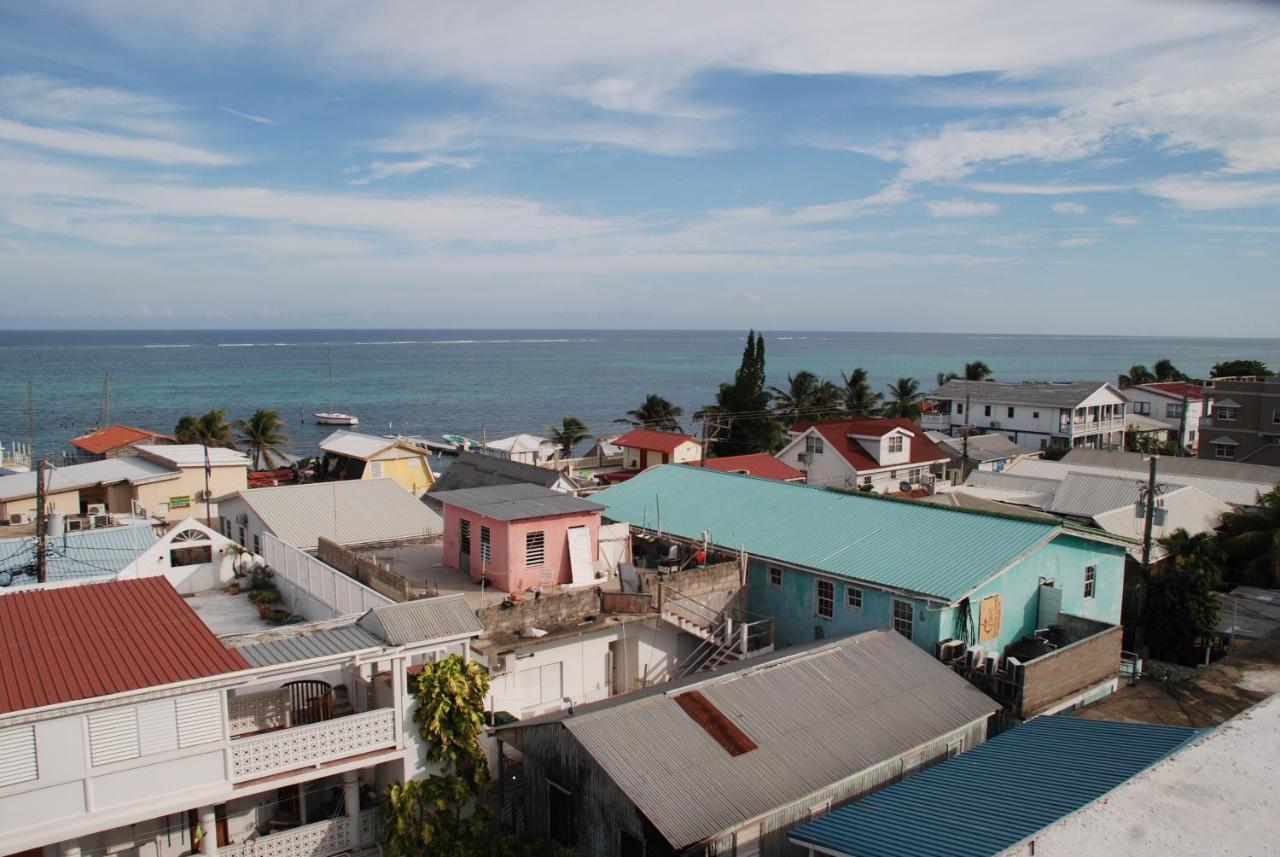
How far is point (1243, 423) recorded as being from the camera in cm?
6175

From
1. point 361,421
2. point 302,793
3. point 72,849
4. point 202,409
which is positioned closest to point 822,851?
point 302,793

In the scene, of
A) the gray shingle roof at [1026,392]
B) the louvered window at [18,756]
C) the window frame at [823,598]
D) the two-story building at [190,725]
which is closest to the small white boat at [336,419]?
the gray shingle roof at [1026,392]

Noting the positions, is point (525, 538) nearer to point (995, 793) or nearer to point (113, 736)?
point (113, 736)

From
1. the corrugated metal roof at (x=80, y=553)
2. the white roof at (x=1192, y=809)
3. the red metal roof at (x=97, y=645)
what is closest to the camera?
the white roof at (x=1192, y=809)

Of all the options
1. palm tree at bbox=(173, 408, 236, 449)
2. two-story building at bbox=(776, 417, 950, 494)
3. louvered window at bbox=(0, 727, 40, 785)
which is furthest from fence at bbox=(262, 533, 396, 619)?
palm tree at bbox=(173, 408, 236, 449)

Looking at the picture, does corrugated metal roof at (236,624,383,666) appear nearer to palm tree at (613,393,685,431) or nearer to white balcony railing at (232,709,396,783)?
white balcony railing at (232,709,396,783)

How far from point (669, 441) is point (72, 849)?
44877 mm

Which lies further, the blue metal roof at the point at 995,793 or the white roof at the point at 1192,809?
the blue metal roof at the point at 995,793

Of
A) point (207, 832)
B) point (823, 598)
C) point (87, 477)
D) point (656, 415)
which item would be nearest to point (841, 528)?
point (823, 598)

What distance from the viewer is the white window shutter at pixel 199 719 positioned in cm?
1357

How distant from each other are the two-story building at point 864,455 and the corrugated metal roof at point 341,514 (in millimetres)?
26981

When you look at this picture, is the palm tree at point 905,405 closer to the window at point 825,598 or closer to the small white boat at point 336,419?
→ the window at point 825,598

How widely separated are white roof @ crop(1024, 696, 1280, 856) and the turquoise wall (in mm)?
7950

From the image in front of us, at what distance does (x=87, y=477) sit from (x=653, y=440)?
103ft
